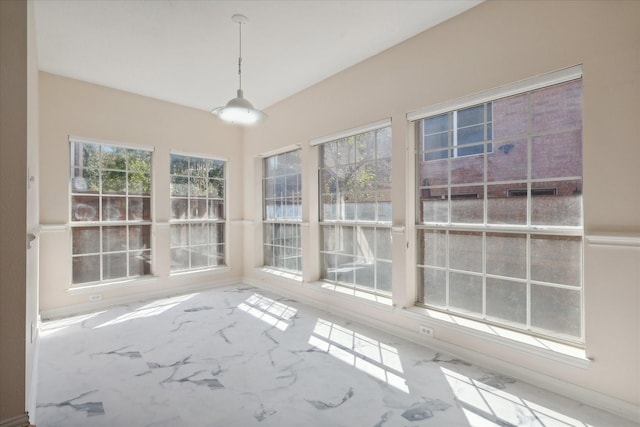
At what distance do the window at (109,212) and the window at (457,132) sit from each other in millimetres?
3956

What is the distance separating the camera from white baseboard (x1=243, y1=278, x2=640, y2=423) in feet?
6.39

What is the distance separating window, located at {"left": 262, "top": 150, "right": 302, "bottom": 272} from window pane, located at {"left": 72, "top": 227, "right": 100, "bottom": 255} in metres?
2.38

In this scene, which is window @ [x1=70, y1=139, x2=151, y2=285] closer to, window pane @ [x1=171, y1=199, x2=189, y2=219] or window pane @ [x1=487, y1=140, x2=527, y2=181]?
window pane @ [x1=171, y1=199, x2=189, y2=219]

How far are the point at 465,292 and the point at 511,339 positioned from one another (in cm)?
52

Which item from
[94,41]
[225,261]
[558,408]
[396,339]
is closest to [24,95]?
[94,41]

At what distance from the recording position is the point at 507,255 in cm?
254

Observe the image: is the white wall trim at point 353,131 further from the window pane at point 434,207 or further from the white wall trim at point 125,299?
the white wall trim at point 125,299

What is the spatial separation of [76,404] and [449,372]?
2682 millimetres

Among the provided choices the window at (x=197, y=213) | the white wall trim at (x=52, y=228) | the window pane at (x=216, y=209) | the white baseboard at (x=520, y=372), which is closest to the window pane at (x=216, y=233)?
the window at (x=197, y=213)

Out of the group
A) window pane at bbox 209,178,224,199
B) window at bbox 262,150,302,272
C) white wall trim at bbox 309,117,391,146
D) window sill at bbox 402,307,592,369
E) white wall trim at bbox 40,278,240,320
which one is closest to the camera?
window sill at bbox 402,307,592,369

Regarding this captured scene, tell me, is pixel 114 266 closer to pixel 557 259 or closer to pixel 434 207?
pixel 434 207

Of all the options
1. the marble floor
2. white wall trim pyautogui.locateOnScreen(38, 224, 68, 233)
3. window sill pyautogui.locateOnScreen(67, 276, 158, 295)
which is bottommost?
the marble floor

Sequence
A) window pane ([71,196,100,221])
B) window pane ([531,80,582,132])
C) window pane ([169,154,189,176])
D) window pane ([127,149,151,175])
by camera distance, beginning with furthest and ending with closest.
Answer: window pane ([169,154,189,176])
window pane ([127,149,151,175])
window pane ([71,196,100,221])
window pane ([531,80,582,132])

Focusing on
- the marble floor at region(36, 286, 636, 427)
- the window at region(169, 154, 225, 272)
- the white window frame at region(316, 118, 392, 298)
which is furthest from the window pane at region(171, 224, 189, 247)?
the white window frame at region(316, 118, 392, 298)
